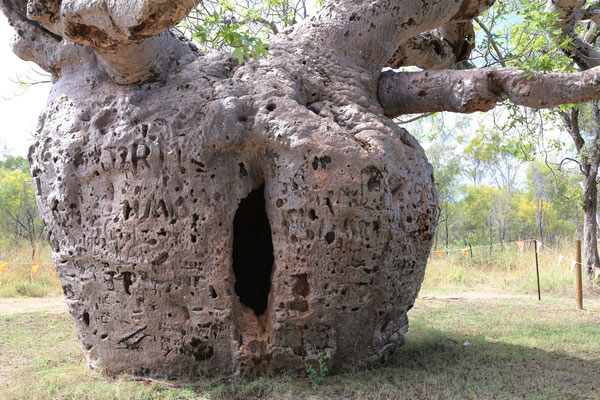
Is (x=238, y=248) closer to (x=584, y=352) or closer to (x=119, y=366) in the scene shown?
(x=119, y=366)

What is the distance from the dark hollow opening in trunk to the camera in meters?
4.18

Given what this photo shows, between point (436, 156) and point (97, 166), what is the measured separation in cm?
2317

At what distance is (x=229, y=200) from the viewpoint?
3.69m

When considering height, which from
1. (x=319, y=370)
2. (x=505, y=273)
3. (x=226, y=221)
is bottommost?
(x=505, y=273)

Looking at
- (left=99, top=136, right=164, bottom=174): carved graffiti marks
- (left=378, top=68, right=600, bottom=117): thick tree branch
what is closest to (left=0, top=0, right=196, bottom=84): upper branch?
(left=99, top=136, right=164, bottom=174): carved graffiti marks

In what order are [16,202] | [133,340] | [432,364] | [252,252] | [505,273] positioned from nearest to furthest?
[133,340], [432,364], [252,252], [505,273], [16,202]

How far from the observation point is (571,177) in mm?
21312

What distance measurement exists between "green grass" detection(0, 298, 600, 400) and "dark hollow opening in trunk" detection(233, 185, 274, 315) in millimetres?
829

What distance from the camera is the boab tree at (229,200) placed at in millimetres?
3559

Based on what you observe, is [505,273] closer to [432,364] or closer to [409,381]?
[432,364]

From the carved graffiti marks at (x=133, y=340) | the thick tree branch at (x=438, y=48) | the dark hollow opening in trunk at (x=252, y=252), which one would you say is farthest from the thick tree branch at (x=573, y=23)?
the carved graffiti marks at (x=133, y=340)

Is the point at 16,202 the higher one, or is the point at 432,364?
the point at 16,202

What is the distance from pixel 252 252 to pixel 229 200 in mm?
814

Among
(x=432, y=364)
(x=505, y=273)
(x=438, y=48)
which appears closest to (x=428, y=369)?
(x=432, y=364)
